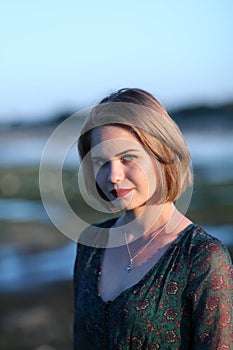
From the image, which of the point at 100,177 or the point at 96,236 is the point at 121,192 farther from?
the point at 96,236

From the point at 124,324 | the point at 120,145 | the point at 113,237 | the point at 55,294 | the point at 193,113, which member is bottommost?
the point at 55,294

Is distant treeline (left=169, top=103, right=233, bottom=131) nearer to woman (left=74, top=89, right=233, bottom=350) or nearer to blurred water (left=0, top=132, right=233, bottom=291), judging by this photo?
blurred water (left=0, top=132, right=233, bottom=291)

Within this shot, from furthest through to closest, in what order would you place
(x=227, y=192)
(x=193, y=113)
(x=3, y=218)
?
(x=193, y=113) < (x=227, y=192) < (x=3, y=218)

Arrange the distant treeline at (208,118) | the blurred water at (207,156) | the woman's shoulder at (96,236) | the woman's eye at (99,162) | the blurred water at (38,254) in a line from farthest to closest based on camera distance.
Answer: the distant treeline at (208,118), the blurred water at (207,156), the blurred water at (38,254), the woman's shoulder at (96,236), the woman's eye at (99,162)

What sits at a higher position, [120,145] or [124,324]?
[120,145]

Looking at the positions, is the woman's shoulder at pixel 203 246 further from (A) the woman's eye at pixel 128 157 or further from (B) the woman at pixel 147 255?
(A) the woman's eye at pixel 128 157

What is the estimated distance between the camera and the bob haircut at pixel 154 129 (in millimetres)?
2822

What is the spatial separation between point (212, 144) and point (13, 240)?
34.3 meters

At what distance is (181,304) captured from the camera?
8.99ft

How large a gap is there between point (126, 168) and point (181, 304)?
54 centimetres

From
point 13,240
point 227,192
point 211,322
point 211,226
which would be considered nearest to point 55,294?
point 13,240

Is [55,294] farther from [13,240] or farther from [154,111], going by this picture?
[154,111]

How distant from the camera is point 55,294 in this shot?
8922 mm

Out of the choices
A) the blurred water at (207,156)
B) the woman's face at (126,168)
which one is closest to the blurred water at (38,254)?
the blurred water at (207,156)
